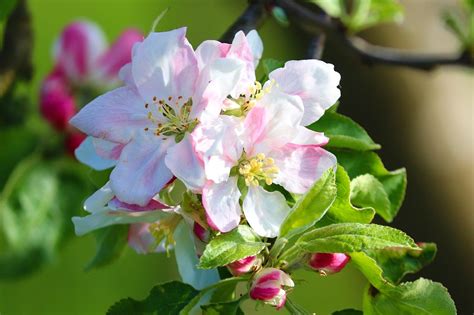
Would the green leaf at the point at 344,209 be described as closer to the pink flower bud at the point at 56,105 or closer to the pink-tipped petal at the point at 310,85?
the pink-tipped petal at the point at 310,85

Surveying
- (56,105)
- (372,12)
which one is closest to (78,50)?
(56,105)

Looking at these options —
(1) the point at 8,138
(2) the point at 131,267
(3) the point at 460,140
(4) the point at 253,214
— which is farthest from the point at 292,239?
(2) the point at 131,267

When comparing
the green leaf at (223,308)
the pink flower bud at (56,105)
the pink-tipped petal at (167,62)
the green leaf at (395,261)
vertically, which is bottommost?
A: the pink flower bud at (56,105)

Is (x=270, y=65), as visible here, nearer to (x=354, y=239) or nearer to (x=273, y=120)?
(x=273, y=120)

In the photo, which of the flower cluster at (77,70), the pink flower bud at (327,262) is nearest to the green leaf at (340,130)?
the pink flower bud at (327,262)

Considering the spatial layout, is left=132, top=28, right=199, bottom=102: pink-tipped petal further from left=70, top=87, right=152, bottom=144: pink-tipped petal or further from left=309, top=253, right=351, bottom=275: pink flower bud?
left=309, top=253, right=351, bottom=275: pink flower bud

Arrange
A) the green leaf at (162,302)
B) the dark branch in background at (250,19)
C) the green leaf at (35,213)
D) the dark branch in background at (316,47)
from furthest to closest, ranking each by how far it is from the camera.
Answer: the green leaf at (35,213)
the dark branch in background at (316,47)
the dark branch in background at (250,19)
the green leaf at (162,302)

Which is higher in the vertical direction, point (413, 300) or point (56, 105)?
point (413, 300)
